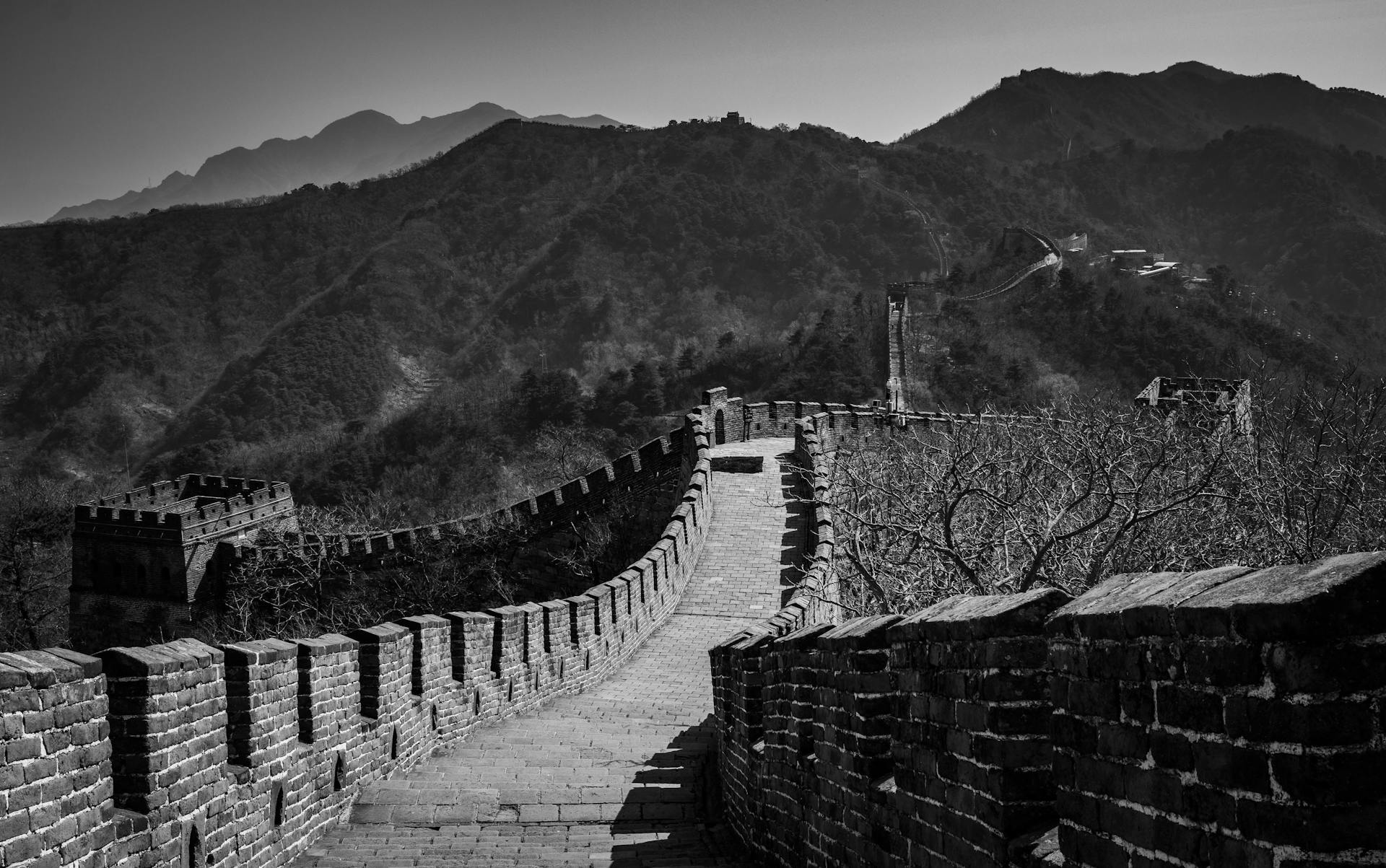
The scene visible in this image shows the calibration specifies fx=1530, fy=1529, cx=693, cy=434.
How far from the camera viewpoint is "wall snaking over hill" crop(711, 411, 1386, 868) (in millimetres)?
2148

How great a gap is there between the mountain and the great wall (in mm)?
156841

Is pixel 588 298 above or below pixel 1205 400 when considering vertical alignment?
above

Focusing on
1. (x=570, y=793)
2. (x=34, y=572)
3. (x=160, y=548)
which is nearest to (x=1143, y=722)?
(x=570, y=793)

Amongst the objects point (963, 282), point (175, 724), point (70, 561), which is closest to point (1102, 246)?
point (963, 282)

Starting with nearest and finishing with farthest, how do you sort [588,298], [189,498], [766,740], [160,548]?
[766,740], [160,548], [189,498], [588,298]

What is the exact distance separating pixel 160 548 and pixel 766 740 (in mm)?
36032

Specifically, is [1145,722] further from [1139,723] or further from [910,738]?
[910,738]

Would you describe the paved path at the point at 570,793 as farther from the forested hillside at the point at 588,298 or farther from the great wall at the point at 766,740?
the forested hillside at the point at 588,298

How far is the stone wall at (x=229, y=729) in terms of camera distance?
4371 mm

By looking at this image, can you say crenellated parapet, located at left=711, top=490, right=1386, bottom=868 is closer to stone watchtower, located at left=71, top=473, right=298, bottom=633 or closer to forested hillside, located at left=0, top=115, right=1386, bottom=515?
stone watchtower, located at left=71, top=473, right=298, bottom=633

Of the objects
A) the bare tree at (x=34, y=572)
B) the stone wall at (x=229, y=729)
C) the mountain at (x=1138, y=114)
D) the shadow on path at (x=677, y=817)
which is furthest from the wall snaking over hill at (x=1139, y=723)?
the mountain at (x=1138, y=114)

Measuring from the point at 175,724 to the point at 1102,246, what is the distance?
11344 centimetres

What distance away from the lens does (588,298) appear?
105188 millimetres

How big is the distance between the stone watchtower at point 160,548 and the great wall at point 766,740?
2770 centimetres
